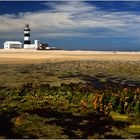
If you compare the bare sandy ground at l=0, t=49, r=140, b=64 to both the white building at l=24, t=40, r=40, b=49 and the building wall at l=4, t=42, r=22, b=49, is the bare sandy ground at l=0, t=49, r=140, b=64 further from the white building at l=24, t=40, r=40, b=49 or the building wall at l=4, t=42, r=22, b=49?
the building wall at l=4, t=42, r=22, b=49

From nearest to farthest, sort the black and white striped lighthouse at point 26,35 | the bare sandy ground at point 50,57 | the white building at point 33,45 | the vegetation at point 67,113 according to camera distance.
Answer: the vegetation at point 67,113 < the bare sandy ground at point 50,57 < the white building at point 33,45 < the black and white striped lighthouse at point 26,35

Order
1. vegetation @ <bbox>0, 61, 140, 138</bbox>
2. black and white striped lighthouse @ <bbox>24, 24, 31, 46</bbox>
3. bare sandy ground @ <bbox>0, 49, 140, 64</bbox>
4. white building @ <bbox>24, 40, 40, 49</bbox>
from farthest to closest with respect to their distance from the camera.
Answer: black and white striped lighthouse @ <bbox>24, 24, 31, 46</bbox> < white building @ <bbox>24, 40, 40, 49</bbox> < bare sandy ground @ <bbox>0, 49, 140, 64</bbox> < vegetation @ <bbox>0, 61, 140, 138</bbox>

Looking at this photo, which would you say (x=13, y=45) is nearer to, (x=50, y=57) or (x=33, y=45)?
(x=33, y=45)

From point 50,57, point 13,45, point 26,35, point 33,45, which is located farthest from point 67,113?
point 13,45

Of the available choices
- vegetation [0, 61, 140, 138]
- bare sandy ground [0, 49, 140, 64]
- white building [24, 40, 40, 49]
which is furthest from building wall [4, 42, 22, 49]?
vegetation [0, 61, 140, 138]

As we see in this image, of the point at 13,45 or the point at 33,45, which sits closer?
the point at 33,45

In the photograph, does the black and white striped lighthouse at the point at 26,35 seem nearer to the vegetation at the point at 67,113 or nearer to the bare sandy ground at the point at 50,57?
the bare sandy ground at the point at 50,57

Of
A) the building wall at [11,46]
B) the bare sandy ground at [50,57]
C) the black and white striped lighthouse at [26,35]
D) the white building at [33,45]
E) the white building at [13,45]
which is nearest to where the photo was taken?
the bare sandy ground at [50,57]

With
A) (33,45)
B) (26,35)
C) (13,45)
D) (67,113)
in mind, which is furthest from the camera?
(13,45)

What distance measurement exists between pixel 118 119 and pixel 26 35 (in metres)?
89.5

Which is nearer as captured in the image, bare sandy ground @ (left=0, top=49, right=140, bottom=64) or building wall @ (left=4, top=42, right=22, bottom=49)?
bare sandy ground @ (left=0, top=49, right=140, bottom=64)

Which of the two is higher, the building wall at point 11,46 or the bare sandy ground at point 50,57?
the building wall at point 11,46

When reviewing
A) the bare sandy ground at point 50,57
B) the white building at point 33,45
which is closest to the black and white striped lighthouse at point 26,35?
the white building at point 33,45

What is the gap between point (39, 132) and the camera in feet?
35.7
